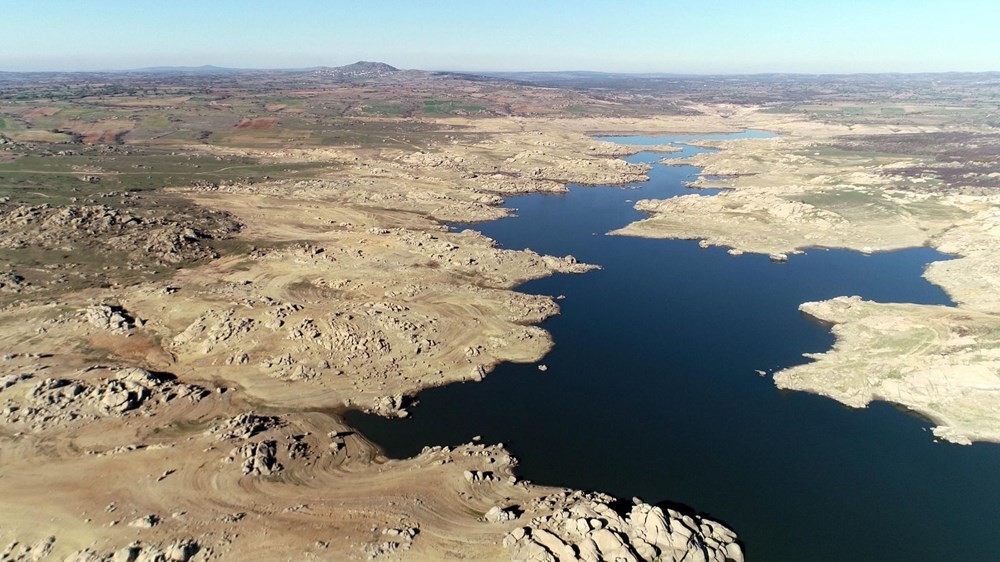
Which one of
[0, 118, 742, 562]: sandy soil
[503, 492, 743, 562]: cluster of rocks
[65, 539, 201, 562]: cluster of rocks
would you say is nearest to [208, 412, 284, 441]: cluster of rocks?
[0, 118, 742, 562]: sandy soil

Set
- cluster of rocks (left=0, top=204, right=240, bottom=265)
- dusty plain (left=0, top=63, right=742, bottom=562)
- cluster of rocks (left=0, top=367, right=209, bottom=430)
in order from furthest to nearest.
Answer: cluster of rocks (left=0, top=204, right=240, bottom=265) < cluster of rocks (left=0, top=367, right=209, bottom=430) < dusty plain (left=0, top=63, right=742, bottom=562)

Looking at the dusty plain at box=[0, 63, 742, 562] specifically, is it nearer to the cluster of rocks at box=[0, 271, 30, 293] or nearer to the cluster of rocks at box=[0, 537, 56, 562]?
the cluster of rocks at box=[0, 537, 56, 562]

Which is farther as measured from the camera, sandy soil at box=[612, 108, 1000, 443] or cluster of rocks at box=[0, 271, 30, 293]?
cluster of rocks at box=[0, 271, 30, 293]

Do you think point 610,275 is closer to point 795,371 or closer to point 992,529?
point 795,371

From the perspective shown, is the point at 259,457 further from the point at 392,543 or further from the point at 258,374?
the point at 258,374

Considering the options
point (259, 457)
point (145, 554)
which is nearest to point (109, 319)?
point (259, 457)

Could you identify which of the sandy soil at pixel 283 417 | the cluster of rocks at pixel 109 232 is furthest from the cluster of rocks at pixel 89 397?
the cluster of rocks at pixel 109 232

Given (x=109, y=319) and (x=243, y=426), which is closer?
(x=243, y=426)
